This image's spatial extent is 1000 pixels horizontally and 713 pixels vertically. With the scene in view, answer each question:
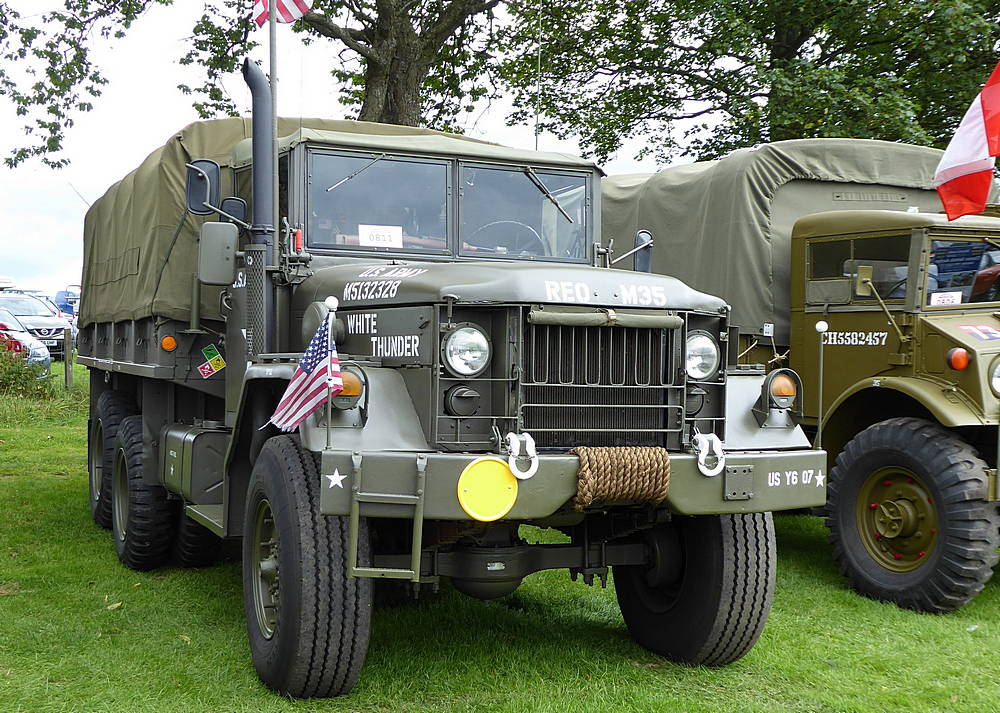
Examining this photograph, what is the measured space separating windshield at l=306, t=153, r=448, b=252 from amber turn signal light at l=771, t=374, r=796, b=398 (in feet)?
6.02

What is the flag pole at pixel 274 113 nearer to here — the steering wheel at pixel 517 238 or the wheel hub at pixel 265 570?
the steering wheel at pixel 517 238

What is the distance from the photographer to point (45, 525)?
7977 millimetres

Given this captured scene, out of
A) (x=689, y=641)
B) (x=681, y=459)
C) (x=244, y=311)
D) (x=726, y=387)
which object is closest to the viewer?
(x=681, y=459)

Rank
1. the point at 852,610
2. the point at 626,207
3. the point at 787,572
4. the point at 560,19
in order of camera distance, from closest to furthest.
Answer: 1. the point at 852,610
2. the point at 787,572
3. the point at 626,207
4. the point at 560,19

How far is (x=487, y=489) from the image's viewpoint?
12.2 ft

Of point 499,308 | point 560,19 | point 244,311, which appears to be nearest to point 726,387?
point 499,308

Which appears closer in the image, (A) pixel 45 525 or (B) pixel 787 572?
(B) pixel 787 572

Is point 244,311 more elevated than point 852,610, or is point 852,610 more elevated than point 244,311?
point 244,311

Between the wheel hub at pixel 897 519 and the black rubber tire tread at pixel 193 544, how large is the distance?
13.1ft

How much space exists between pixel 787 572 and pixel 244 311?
12.6 ft

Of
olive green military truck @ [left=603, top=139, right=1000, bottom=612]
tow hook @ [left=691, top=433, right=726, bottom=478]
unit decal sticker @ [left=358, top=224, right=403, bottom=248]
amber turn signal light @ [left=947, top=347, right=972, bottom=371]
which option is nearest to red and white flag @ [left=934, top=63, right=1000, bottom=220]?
olive green military truck @ [left=603, top=139, right=1000, bottom=612]

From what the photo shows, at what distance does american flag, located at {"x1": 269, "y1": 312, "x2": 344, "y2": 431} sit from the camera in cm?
382

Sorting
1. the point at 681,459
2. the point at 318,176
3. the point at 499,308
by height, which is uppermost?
the point at 318,176

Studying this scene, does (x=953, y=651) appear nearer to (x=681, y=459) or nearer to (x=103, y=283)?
(x=681, y=459)
